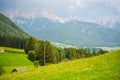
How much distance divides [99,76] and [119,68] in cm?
370

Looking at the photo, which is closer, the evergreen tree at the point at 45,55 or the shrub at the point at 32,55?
the evergreen tree at the point at 45,55

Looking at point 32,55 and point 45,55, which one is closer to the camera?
point 45,55

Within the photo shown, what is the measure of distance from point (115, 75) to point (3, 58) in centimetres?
12886

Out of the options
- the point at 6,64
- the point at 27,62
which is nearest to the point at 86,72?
the point at 6,64

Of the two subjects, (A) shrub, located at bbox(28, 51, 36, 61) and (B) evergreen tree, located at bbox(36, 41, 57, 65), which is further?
(A) shrub, located at bbox(28, 51, 36, 61)

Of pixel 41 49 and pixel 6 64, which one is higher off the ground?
pixel 41 49

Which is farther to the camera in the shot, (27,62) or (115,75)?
(27,62)

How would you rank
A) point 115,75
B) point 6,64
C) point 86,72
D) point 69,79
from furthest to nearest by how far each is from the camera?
point 6,64 → point 86,72 → point 69,79 → point 115,75

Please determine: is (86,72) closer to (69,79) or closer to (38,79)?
(69,79)

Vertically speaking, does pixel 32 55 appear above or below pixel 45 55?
below

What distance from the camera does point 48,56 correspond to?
113 meters

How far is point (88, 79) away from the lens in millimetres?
Answer: 25203

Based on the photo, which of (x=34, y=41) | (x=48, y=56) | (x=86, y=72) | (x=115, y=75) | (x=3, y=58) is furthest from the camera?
(x=34, y=41)

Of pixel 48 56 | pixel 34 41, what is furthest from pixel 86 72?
pixel 34 41
